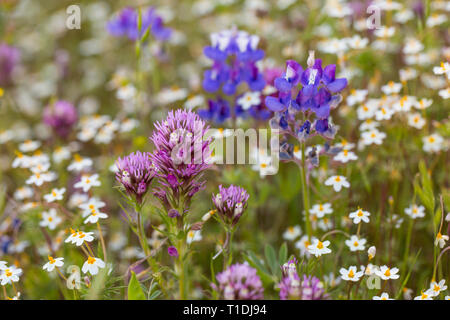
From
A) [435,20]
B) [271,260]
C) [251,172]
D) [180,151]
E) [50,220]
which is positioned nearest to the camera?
[180,151]

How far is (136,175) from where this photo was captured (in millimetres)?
1621

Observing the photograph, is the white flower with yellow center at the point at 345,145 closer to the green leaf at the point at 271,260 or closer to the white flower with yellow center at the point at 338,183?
the white flower with yellow center at the point at 338,183

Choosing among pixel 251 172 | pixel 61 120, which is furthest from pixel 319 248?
pixel 61 120

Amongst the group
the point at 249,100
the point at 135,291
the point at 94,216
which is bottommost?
the point at 135,291

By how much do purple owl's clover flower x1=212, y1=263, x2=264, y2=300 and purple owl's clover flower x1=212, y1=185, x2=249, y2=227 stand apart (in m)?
0.18

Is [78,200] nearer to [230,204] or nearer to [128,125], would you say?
[128,125]

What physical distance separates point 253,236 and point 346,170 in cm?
57

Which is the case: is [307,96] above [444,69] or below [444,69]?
below

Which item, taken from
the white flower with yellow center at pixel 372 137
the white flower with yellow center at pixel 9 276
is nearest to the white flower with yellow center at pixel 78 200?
the white flower with yellow center at pixel 9 276

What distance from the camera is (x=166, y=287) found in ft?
6.26

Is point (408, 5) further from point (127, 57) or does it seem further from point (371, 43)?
point (127, 57)

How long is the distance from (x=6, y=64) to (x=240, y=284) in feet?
8.76

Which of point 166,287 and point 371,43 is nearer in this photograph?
point 166,287
